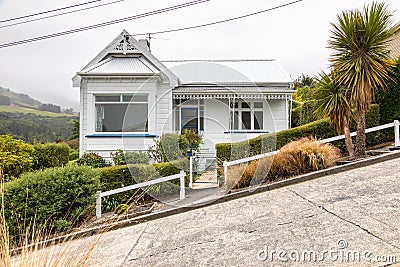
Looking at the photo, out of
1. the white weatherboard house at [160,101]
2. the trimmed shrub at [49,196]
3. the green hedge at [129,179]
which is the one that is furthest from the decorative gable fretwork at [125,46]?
the trimmed shrub at [49,196]

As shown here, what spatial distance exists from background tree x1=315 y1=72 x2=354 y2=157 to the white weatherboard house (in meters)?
5.21

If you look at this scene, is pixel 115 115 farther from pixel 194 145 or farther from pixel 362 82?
pixel 362 82

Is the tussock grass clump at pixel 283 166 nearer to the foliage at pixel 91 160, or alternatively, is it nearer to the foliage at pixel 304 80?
the foliage at pixel 91 160

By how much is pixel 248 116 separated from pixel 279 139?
564 centimetres

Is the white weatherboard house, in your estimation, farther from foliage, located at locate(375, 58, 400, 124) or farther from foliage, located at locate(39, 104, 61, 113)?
foliage, located at locate(375, 58, 400, 124)

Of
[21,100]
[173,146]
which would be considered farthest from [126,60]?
[173,146]

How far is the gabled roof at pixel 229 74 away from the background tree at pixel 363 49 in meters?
7.94

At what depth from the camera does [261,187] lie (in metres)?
9.09

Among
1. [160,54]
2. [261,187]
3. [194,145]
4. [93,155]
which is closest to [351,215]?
[261,187]

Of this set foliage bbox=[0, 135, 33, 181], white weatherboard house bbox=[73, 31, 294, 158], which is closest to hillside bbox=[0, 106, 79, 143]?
foliage bbox=[0, 135, 33, 181]

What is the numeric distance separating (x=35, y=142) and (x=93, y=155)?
3.25 m

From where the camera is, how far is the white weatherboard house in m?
14.8

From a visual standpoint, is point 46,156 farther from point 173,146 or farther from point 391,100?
point 391,100

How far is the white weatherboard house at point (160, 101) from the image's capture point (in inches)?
584
